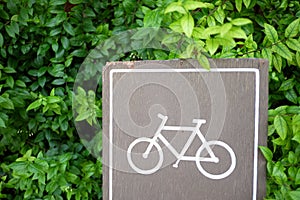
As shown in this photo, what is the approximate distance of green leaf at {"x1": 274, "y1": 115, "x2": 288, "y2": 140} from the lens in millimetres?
940

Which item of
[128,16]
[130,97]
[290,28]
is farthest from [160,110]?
[128,16]

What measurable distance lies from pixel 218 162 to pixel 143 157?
0.20m

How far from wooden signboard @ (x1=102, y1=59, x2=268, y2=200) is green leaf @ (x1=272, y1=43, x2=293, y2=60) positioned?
15 centimetres

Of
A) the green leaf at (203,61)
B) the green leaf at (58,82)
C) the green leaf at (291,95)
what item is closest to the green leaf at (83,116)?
the green leaf at (58,82)

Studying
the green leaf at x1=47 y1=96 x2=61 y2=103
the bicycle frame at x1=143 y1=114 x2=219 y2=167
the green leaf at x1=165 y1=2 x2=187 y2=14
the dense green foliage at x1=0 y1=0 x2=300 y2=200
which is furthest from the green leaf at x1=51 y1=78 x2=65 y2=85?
the green leaf at x1=165 y1=2 x2=187 y2=14

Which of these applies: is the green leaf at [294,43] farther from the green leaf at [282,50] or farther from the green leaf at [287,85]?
the green leaf at [287,85]

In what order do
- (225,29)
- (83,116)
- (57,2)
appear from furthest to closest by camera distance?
(57,2)
(83,116)
(225,29)

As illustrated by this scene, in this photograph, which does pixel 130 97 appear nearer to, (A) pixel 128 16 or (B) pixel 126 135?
(B) pixel 126 135

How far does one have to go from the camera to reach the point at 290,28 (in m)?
1.03

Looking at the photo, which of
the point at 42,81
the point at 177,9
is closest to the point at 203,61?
the point at 177,9

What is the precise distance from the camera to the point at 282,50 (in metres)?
1.03

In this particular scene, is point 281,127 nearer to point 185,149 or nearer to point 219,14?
point 185,149

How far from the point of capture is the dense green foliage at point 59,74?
129 cm

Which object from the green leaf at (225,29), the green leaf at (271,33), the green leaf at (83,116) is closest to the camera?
the green leaf at (225,29)
